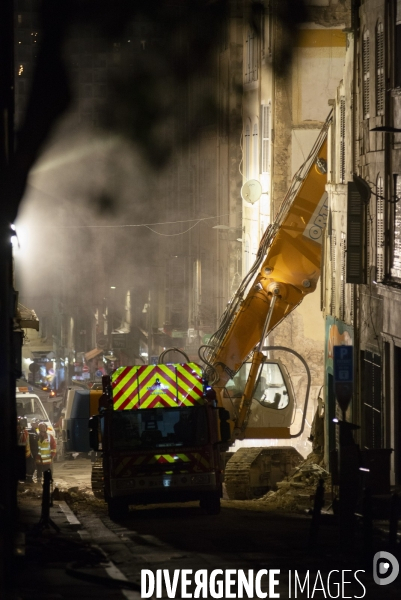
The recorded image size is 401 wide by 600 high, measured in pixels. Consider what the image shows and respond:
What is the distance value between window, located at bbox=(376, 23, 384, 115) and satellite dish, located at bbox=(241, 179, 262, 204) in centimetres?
1315

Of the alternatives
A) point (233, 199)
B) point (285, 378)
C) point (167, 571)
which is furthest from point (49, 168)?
point (167, 571)

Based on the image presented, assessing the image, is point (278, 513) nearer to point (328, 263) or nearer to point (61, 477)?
point (328, 263)

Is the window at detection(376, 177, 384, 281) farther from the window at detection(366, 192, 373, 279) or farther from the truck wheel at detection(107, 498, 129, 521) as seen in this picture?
the truck wheel at detection(107, 498, 129, 521)

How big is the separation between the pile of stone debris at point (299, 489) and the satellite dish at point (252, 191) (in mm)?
11944

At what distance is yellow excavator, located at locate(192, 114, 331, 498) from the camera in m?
22.6

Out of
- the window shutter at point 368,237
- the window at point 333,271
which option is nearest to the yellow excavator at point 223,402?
the window at point 333,271

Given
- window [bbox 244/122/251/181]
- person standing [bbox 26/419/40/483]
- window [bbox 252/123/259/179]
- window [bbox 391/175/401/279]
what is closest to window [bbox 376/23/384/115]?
window [bbox 391/175/401/279]

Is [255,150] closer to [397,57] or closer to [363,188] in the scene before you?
[363,188]

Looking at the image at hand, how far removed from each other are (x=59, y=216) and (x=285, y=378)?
123 feet

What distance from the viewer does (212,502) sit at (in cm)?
1794

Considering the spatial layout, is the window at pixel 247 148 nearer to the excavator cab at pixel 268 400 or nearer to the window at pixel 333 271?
the window at pixel 333 271

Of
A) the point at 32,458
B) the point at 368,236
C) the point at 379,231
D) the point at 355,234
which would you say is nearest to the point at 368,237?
the point at 368,236

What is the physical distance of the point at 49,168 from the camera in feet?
190

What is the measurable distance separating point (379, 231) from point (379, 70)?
2.83 m
